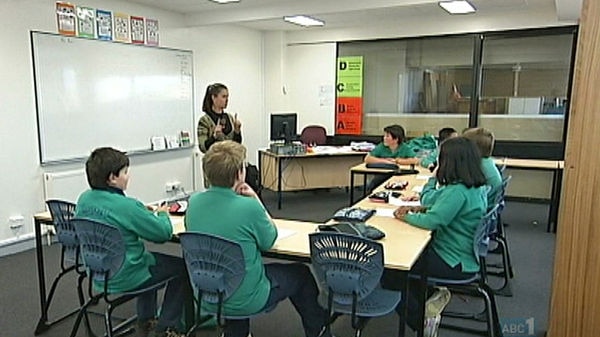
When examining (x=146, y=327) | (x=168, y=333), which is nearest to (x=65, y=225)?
(x=146, y=327)

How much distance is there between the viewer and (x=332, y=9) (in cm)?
519

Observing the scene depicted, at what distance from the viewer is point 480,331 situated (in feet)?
9.36

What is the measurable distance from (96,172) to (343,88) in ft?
18.5

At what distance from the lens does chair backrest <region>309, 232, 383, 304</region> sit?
1947mm

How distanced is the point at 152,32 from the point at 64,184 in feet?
6.95

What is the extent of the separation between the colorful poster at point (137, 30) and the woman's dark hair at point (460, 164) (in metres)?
4.14

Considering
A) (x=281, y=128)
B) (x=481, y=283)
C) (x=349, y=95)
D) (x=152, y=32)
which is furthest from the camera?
(x=349, y=95)

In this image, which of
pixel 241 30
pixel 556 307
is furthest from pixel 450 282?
pixel 241 30

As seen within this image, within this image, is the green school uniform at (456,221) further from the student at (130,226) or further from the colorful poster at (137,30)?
the colorful poster at (137,30)

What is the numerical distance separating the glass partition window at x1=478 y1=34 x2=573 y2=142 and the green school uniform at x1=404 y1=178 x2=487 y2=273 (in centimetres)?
435

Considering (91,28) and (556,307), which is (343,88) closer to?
(91,28)

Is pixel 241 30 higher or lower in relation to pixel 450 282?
higher

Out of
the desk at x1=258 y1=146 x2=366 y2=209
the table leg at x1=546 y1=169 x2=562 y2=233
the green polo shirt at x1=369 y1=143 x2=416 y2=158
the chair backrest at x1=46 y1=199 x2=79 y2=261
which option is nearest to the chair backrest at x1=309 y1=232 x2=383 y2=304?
the chair backrest at x1=46 y1=199 x2=79 y2=261

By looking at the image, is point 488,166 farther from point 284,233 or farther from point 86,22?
point 86,22
